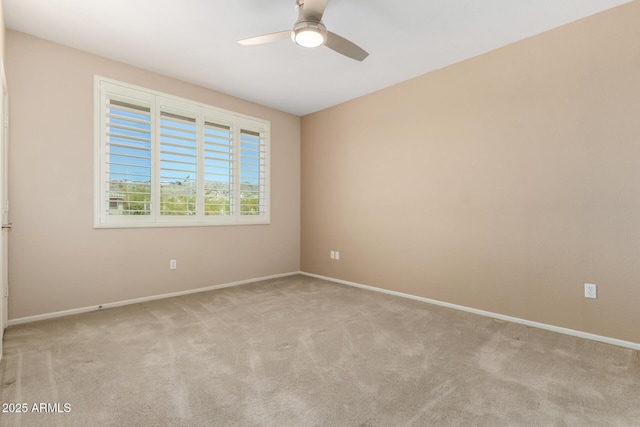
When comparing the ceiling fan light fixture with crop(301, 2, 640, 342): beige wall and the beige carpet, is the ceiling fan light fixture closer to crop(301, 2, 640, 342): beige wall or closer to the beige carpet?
crop(301, 2, 640, 342): beige wall

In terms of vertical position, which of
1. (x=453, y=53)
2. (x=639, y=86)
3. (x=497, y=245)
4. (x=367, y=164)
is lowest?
(x=497, y=245)

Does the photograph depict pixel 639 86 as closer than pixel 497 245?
Yes

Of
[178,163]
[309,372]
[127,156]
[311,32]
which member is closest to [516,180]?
[311,32]

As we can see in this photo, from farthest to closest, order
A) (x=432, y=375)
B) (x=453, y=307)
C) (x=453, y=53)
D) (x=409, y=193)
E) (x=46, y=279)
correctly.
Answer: (x=409, y=193) < (x=453, y=307) < (x=453, y=53) < (x=46, y=279) < (x=432, y=375)

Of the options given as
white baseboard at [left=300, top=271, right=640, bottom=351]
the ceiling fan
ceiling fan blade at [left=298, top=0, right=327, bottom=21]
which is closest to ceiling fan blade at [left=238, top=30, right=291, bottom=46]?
the ceiling fan

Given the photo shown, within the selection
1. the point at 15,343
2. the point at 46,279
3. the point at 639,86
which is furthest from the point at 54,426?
the point at 639,86

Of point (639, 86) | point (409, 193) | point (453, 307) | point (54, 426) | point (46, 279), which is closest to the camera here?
point (54, 426)

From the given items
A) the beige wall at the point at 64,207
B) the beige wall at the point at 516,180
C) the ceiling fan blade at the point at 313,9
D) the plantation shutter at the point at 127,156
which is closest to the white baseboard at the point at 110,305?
the beige wall at the point at 64,207

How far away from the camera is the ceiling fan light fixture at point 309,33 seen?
210 centimetres

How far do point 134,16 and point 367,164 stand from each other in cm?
298

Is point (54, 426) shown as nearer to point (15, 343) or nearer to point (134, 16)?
point (15, 343)

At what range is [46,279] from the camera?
2.98 m

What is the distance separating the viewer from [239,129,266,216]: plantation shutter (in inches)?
179

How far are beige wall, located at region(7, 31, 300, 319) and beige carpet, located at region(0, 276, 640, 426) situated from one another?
403 mm
